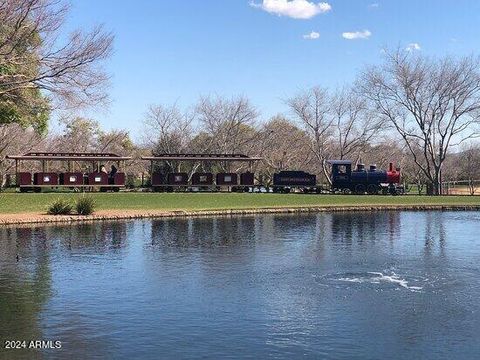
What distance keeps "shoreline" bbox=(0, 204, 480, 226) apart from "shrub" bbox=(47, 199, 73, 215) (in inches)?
19.0

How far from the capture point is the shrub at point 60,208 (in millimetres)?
25250

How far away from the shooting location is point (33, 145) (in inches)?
2283

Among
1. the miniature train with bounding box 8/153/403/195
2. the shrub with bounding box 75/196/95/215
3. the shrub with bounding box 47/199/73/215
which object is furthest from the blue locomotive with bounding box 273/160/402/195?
the shrub with bounding box 47/199/73/215

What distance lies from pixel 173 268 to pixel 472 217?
19309 millimetres

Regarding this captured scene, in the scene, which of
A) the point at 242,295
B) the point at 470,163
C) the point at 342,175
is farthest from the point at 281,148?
the point at 242,295

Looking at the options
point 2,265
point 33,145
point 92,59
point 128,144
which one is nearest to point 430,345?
point 2,265

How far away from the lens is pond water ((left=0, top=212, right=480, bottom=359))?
7.96 metres

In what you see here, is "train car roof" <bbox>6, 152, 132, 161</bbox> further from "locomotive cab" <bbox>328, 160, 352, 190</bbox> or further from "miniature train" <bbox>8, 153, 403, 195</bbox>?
"locomotive cab" <bbox>328, 160, 352, 190</bbox>

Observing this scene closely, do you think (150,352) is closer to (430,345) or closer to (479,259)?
(430,345)

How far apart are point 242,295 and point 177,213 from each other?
16.8 metres

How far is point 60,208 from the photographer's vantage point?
2528cm

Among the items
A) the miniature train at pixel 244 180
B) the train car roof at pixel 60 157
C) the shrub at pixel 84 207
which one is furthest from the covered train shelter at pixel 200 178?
the shrub at pixel 84 207

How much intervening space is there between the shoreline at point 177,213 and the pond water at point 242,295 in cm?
342

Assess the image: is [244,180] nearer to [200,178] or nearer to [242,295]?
[200,178]
